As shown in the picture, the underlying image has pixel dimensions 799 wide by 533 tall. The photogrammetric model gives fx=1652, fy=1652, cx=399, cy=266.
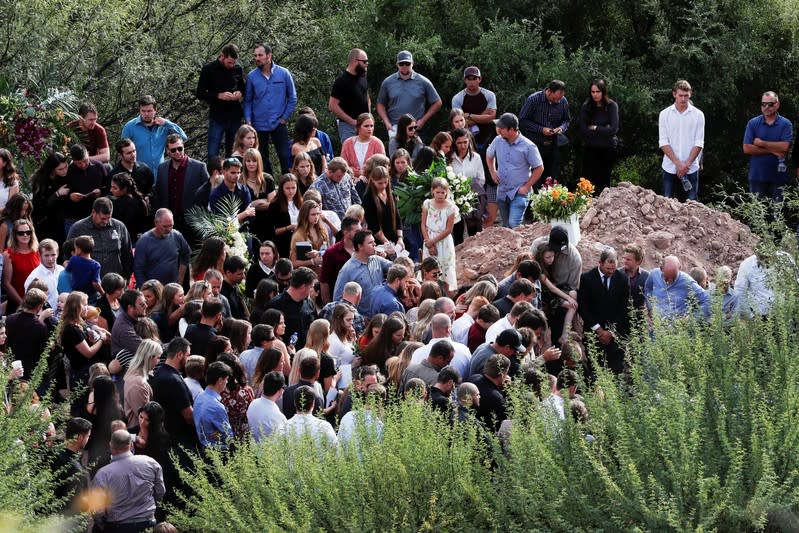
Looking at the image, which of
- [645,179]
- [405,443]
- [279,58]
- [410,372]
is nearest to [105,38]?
[279,58]

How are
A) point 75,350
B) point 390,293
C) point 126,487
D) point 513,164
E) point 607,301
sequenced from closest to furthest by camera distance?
point 126,487 < point 75,350 < point 390,293 < point 607,301 < point 513,164

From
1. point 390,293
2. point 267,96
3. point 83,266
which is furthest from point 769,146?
point 83,266

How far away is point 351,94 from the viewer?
20.8 meters

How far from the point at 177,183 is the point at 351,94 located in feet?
11.9

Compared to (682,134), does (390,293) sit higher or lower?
lower

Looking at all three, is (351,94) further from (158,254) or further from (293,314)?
(293,314)

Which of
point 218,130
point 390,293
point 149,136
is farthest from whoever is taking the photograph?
point 218,130

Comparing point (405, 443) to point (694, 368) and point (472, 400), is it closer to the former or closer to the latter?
point (472, 400)

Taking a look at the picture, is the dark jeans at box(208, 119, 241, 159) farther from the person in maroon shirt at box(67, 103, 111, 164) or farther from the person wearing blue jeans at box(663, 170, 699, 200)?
the person wearing blue jeans at box(663, 170, 699, 200)

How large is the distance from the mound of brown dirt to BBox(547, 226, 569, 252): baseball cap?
1.71 m

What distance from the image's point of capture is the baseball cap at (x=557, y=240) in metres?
16.4

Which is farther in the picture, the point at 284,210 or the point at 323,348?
the point at 284,210

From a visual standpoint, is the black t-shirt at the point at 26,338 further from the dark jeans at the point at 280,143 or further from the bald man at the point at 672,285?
the dark jeans at the point at 280,143

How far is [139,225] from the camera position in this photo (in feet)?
58.1
